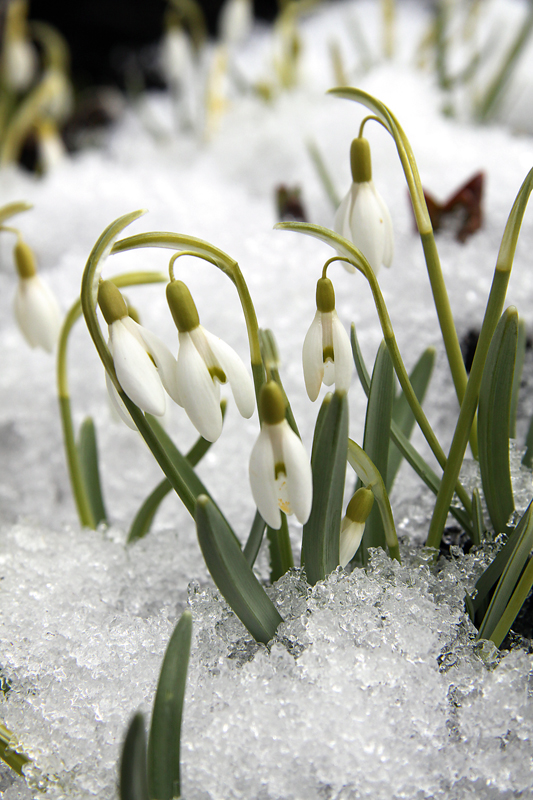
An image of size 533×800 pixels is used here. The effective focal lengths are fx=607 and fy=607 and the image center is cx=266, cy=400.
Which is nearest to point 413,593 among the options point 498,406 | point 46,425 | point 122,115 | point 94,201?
point 498,406

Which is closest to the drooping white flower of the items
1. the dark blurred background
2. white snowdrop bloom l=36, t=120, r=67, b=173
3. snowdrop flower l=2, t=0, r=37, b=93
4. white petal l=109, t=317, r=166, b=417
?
white petal l=109, t=317, r=166, b=417

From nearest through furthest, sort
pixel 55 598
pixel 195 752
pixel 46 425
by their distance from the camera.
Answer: pixel 195 752, pixel 55 598, pixel 46 425

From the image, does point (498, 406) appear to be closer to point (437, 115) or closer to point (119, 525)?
point (119, 525)

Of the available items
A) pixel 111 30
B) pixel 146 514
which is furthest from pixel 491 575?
pixel 111 30

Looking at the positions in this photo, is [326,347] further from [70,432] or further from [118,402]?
[70,432]

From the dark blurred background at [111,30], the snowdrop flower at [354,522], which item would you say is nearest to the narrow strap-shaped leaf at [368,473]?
the snowdrop flower at [354,522]
